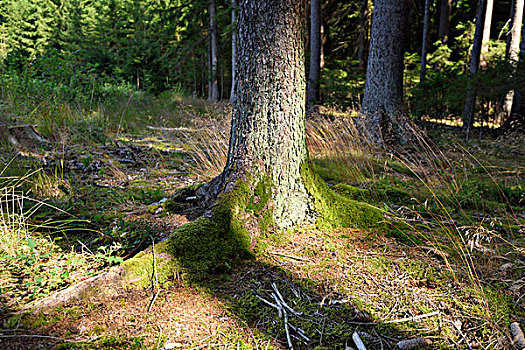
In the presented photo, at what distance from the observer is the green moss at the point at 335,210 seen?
108 inches

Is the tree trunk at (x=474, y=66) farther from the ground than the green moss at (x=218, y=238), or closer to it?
farther from the ground

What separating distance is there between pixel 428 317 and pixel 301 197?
1.21m

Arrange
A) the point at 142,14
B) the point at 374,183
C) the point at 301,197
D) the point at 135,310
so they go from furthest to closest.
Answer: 1. the point at 142,14
2. the point at 374,183
3. the point at 301,197
4. the point at 135,310

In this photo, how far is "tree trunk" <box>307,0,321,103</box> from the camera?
38.3ft

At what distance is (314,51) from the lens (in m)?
12.3

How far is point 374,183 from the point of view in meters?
3.89

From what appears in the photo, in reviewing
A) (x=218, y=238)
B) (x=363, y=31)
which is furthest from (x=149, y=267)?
(x=363, y=31)

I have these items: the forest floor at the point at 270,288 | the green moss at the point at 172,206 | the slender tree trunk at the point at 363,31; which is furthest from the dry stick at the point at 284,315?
the slender tree trunk at the point at 363,31

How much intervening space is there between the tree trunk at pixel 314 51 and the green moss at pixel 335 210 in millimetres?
10110

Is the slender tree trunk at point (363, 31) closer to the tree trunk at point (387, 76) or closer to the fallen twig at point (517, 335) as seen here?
the tree trunk at point (387, 76)

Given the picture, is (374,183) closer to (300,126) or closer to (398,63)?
(300,126)

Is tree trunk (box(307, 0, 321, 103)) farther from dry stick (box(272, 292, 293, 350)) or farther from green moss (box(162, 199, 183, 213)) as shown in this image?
dry stick (box(272, 292, 293, 350))

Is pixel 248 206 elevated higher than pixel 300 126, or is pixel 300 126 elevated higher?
pixel 300 126

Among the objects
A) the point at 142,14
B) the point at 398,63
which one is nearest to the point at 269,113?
the point at 398,63
